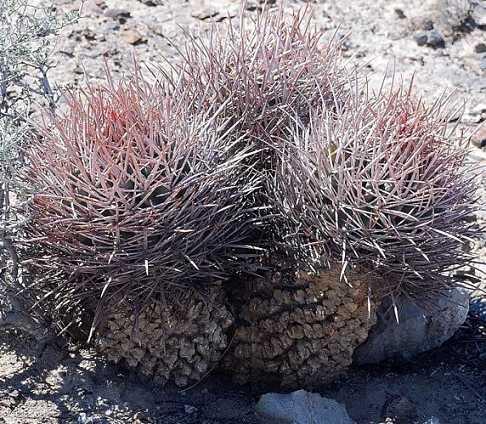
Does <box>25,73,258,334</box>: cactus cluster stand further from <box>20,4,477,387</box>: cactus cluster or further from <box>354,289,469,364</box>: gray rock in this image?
<box>354,289,469,364</box>: gray rock

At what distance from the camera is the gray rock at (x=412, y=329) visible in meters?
2.88

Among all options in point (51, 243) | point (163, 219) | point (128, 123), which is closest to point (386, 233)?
point (163, 219)

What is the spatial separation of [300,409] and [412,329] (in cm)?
58

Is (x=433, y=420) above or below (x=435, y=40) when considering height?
below

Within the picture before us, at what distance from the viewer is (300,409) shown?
253 cm

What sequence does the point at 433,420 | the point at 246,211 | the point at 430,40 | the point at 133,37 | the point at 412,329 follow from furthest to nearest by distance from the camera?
the point at 430,40 < the point at 133,37 < the point at 412,329 < the point at 433,420 < the point at 246,211

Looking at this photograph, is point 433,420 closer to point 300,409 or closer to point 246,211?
point 300,409

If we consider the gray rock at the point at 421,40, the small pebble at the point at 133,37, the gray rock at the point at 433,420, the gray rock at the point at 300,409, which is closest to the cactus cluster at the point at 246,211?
the gray rock at the point at 300,409

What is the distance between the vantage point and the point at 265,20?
2.84 metres

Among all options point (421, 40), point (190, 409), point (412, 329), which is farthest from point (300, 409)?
point (421, 40)

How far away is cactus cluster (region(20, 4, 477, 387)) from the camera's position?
2250 millimetres

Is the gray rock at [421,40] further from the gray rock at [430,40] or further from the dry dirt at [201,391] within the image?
the dry dirt at [201,391]

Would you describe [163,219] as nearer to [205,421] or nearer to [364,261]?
[364,261]

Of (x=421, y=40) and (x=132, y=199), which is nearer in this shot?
(x=132, y=199)
